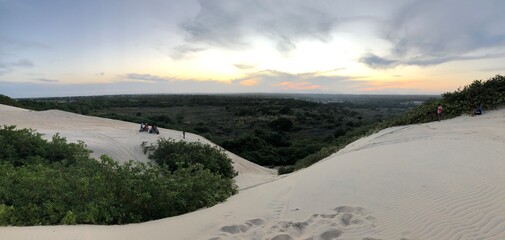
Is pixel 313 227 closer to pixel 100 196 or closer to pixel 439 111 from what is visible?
pixel 100 196

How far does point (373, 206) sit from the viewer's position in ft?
19.4

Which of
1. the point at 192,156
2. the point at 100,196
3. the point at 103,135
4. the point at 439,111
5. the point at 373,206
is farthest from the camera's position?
the point at 103,135

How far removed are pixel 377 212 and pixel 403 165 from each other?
9.69 ft

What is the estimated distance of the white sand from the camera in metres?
4.88

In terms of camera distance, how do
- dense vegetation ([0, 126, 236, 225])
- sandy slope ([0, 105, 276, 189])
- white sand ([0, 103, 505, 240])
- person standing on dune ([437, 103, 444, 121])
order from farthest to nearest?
sandy slope ([0, 105, 276, 189]) → person standing on dune ([437, 103, 444, 121]) → dense vegetation ([0, 126, 236, 225]) → white sand ([0, 103, 505, 240])

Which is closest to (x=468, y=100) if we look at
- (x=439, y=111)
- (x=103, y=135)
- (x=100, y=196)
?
(x=439, y=111)

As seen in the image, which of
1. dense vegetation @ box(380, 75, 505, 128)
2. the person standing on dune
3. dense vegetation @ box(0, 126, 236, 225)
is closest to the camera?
dense vegetation @ box(0, 126, 236, 225)

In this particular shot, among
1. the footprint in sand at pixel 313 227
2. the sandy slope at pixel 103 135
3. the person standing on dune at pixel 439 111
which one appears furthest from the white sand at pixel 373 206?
the sandy slope at pixel 103 135

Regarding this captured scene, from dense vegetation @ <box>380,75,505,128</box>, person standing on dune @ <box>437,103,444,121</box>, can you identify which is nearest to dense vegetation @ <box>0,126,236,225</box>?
person standing on dune @ <box>437,103,444,121</box>

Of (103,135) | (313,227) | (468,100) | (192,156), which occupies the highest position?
(468,100)

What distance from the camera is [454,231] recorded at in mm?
4680

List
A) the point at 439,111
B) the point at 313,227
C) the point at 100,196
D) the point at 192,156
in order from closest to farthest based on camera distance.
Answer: the point at 313,227, the point at 100,196, the point at 192,156, the point at 439,111

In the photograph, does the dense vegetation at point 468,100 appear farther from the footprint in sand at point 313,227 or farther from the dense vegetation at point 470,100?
the footprint in sand at point 313,227

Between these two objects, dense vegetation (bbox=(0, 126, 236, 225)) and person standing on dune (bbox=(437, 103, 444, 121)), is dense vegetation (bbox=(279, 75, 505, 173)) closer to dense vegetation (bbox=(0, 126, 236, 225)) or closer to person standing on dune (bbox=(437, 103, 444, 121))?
person standing on dune (bbox=(437, 103, 444, 121))
